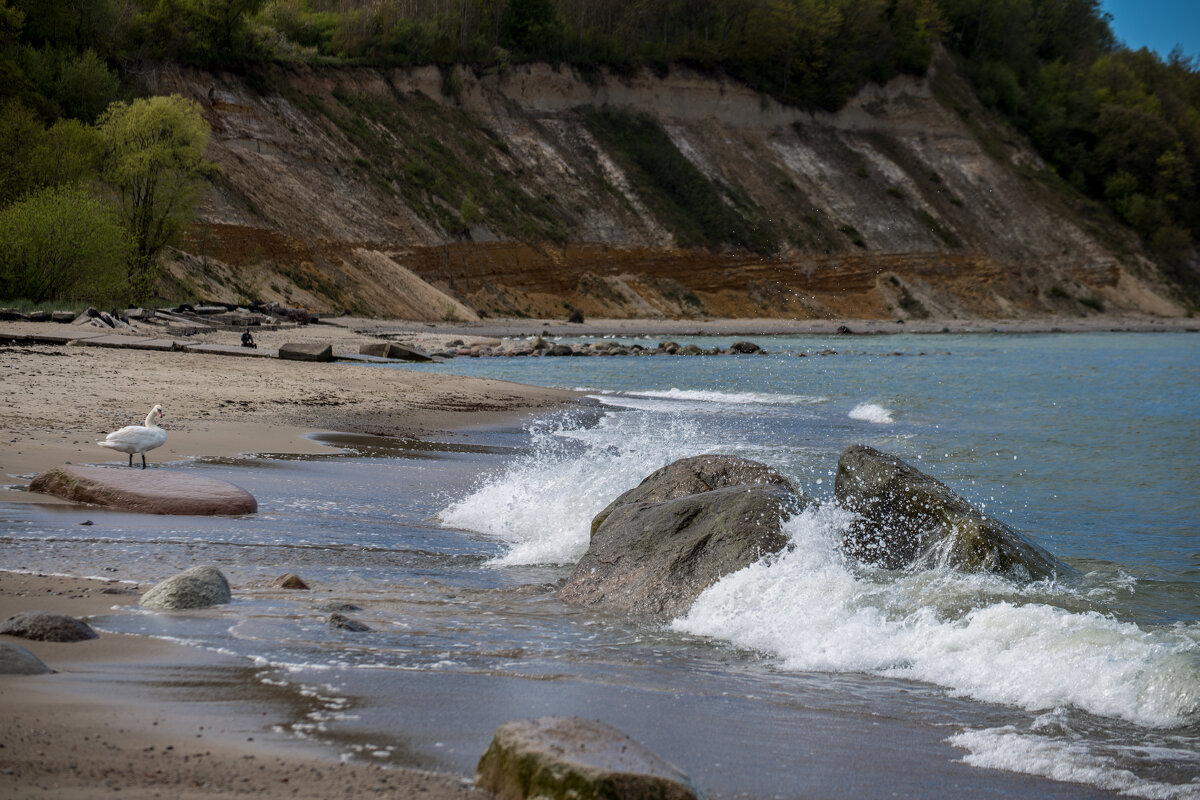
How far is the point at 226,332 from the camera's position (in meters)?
29.3

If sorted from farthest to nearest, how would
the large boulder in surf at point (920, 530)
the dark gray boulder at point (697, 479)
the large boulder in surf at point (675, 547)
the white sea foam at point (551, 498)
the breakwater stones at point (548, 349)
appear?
the breakwater stones at point (548, 349), the white sea foam at point (551, 498), the dark gray boulder at point (697, 479), the large boulder in surf at point (920, 530), the large boulder in surf at point (675, 547)

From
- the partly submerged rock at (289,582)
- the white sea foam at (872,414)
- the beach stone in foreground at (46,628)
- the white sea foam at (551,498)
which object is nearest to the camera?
the beach stone in foreground at (46,628)

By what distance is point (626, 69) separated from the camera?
7106 centimetres

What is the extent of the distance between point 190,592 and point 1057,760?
3943mm

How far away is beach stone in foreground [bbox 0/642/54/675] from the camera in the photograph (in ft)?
13.5

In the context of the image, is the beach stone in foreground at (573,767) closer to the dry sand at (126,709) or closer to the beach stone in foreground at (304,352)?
the dry sand at (126,709)

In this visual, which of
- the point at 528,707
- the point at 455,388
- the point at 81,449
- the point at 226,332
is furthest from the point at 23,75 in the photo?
the point at 528,707

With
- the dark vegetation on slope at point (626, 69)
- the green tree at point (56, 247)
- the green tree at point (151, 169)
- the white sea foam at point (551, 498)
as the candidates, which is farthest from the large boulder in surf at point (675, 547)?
the green tree at point (151, 169)

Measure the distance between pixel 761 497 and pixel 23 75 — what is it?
41.7 metres

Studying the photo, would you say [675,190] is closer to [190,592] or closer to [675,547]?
[675,547]

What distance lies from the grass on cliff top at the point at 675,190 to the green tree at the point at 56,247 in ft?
131

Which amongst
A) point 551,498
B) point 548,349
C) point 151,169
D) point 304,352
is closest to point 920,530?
point 551,498

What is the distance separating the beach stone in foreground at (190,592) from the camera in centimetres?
549

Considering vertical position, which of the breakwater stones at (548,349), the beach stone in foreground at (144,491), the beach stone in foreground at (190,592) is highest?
the breakwater stones at (548,349)
